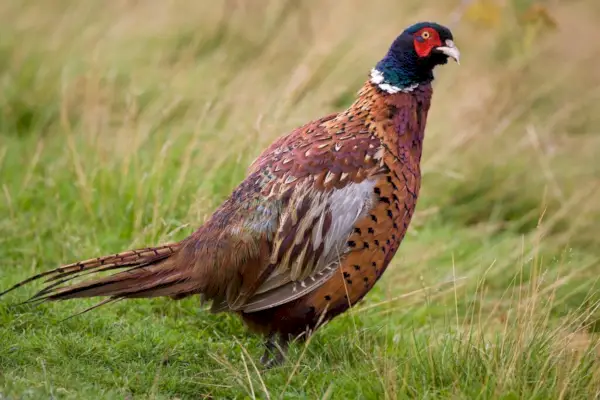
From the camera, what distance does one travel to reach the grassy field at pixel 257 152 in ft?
13.7

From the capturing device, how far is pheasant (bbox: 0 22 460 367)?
177 inches

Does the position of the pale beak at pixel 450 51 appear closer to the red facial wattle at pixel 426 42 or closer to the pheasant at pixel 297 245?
the red facial wattle at pixel 426 42

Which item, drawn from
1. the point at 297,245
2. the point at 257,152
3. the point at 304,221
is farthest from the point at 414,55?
the point at 257,152

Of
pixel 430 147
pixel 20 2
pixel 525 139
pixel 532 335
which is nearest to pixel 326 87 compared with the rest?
pixel 430 147

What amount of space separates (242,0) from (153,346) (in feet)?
18.4

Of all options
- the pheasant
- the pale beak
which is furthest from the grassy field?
the pale beak

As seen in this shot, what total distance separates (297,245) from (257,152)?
6.00 ft

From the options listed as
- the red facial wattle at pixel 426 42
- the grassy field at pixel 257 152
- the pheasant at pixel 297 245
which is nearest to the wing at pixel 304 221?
the pheasant at pixel 297 245

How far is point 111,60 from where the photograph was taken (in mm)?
8445

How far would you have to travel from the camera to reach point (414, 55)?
4.78 metres

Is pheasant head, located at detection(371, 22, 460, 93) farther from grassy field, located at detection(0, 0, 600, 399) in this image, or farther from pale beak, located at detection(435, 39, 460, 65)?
grassy field, located at detection(0, 0, 600, 399)

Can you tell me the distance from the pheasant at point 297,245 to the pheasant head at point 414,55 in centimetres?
30

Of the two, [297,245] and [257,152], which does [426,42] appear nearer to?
[297,245]

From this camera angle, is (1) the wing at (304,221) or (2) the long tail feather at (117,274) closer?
(2) the long tail feather at (117,274)
